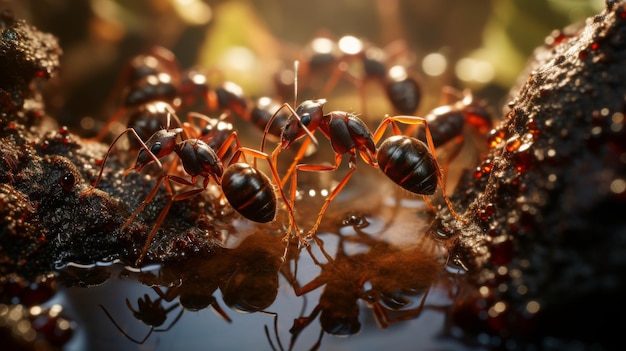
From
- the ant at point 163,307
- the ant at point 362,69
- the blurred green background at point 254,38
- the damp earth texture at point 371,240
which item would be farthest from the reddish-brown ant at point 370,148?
the blurred green background at point 254,38

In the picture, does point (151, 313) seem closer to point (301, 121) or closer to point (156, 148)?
point (156, 148)

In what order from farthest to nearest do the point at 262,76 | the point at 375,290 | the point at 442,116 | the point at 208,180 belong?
the point at 262,76 → the point at 442,116 → the point at 208,180 → the point at 375,290

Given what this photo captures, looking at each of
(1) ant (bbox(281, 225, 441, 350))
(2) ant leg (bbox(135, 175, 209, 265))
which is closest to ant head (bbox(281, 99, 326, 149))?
(2) ant leg (bbox(135, 175, 209, 265))

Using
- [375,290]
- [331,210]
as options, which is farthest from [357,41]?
[375,290]

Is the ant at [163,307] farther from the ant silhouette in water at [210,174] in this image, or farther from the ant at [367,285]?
the ant at [367,285]

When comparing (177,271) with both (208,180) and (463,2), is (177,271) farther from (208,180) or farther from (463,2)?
(463,2)

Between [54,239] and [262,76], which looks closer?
[54,239]

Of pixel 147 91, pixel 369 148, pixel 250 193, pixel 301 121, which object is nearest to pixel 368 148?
pixel 369 148
